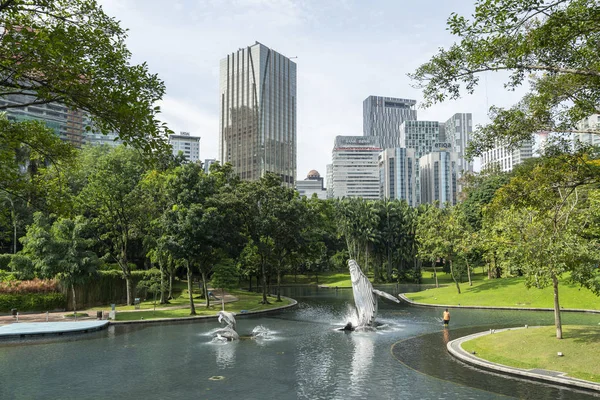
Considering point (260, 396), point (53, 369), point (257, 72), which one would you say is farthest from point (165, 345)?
point (257, 72)

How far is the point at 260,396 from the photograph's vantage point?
17.5 meters

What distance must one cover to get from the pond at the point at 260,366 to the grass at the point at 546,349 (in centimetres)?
176

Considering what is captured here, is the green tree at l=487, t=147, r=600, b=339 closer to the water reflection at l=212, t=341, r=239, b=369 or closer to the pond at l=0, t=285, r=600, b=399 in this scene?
the pond at l=0, t=285, r=600, b=399

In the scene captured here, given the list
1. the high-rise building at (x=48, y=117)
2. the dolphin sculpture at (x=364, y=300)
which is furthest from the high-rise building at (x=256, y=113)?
the dolphin sculpture at (x=364, y=300)

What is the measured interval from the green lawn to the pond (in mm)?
7091

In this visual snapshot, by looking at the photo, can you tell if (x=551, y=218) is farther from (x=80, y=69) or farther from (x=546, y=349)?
(x=80, y=69)

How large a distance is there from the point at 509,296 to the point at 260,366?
34520mm

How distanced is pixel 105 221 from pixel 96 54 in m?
41.1

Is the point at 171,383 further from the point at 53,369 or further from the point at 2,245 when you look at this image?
the point at 2,245

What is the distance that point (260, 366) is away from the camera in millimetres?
22516

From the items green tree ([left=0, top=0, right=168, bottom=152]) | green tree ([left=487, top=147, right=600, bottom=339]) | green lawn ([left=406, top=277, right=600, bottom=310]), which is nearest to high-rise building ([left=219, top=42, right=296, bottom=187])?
green lawn ([left=406, top=277, right=600, bottom=310])

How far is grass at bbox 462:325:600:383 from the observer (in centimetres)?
1980

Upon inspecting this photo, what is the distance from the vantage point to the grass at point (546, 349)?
1980 centimetres

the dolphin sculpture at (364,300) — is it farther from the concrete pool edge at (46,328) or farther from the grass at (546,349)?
the concrete pool edge at (46,328)
